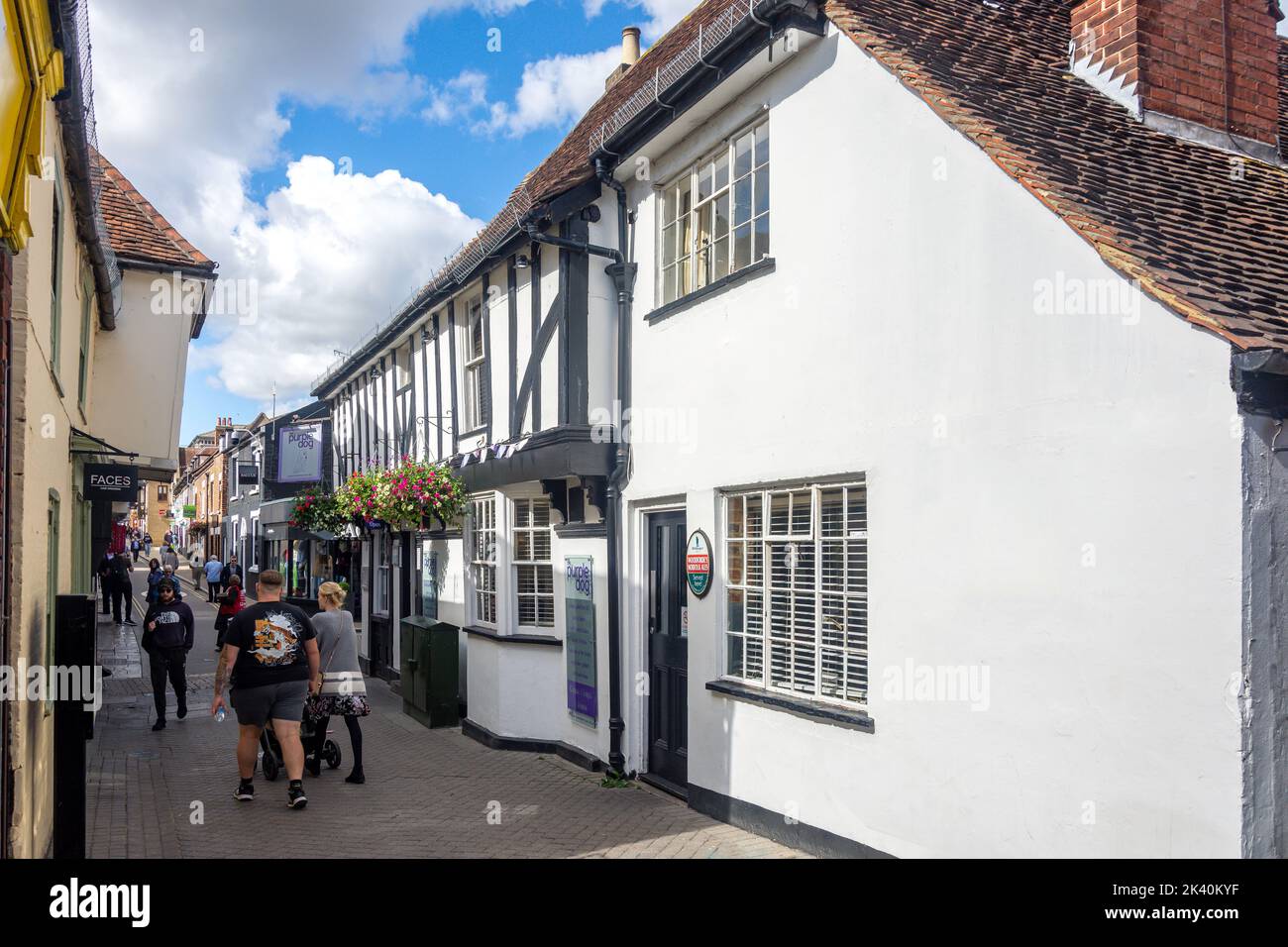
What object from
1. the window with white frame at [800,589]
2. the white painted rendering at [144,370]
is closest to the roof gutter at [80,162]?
the white painted rendering at [144,370]

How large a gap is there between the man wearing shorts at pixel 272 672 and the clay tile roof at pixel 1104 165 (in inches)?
235

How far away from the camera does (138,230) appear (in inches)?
488

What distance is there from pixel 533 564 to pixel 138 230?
648 cm

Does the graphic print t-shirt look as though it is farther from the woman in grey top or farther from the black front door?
the black front door

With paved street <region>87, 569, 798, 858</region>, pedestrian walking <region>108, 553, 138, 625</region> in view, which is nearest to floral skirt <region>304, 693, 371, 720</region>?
paved street <region>87, 569, 798, 858</region>

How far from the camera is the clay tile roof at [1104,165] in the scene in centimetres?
482

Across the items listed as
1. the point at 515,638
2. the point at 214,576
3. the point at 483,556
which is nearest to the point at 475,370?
the point at 483,556

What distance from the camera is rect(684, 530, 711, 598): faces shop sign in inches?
314

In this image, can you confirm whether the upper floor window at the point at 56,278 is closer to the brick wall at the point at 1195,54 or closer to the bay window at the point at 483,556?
the bay window at the point at 483,556

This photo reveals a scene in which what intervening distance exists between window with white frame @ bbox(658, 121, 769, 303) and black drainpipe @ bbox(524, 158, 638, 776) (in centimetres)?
61

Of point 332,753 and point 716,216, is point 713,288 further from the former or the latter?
point 332,753
